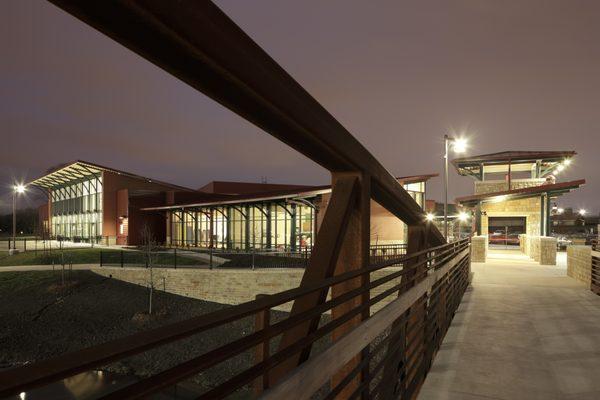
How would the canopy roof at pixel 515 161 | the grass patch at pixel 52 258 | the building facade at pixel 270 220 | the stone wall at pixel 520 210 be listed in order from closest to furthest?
the building facade at pixel 270 220 < the stone wall at pixel 520 210 < the grass patch at pixel 52 258 < the canopy roof at pixel 515 161

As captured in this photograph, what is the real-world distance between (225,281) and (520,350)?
16160mm

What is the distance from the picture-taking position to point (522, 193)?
24281 mm

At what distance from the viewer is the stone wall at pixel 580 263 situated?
12632 millimetres

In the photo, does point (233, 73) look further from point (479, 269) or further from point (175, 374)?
point (479, 269)

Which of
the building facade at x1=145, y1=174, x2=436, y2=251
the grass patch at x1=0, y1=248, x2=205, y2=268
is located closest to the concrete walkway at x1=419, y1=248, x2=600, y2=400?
the building facade at x1=145, y1=174, x2=436, y2=251

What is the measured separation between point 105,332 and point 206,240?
16798mm

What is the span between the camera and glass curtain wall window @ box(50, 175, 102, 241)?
41688 mm

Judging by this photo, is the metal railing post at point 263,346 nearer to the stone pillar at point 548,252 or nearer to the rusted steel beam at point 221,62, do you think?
the rusted steel beam at point 221,62

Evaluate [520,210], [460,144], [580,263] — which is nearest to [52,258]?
Result: [460,144]

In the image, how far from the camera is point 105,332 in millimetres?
18312

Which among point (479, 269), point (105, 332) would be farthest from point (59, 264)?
point (479, 269)

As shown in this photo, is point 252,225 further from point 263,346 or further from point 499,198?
point 263,346

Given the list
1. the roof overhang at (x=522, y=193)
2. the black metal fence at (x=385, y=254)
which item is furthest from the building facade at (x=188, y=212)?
the roof overhang at (x=522, y=193)

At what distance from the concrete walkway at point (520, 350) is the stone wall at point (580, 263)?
146 cm
